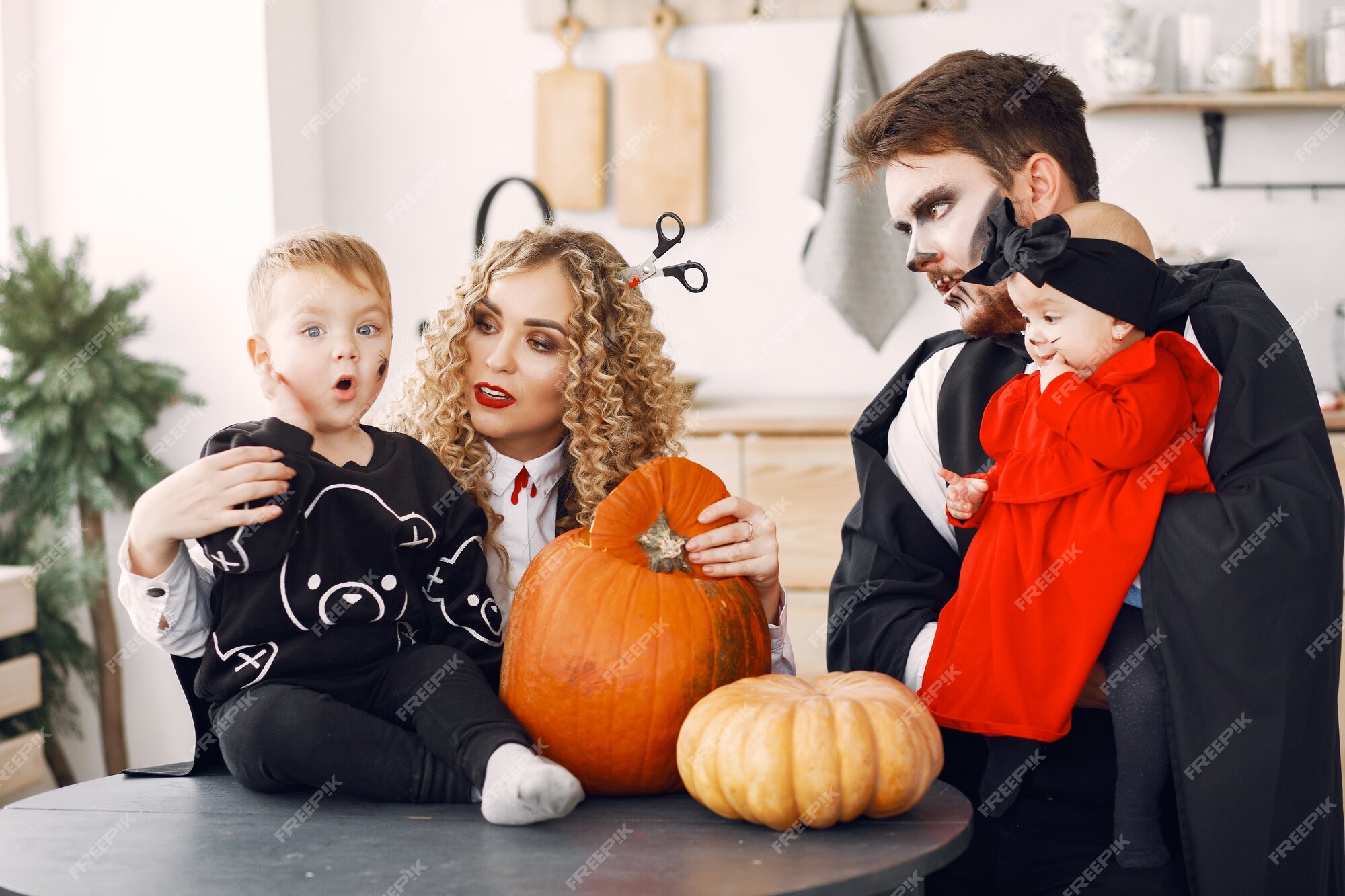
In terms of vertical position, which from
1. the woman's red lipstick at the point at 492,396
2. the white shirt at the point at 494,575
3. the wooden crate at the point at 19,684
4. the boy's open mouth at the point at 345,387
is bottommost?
the wooden crate at the point at 19,684

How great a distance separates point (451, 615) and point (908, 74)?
8.62 ft

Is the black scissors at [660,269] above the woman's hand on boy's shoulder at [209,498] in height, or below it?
above

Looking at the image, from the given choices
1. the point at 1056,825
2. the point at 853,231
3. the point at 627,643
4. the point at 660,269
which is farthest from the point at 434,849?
the point at 853,231

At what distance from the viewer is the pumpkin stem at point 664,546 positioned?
1168 mm

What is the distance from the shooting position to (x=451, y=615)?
50.0 inches

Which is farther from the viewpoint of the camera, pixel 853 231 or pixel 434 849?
pixel 853 231

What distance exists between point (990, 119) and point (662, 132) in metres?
2.07

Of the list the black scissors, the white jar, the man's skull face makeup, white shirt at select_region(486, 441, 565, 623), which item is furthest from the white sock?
the white jar

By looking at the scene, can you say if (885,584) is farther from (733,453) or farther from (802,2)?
(802,2)

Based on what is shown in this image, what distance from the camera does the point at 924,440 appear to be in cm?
162

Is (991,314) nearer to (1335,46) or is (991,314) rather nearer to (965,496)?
(965,496)

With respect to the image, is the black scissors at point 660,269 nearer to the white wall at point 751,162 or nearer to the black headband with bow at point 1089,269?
the black headband with bow at point 1089,269

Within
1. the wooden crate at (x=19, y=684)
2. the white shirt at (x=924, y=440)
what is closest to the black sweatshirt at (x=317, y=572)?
the white shirt at (x=924, y=440)

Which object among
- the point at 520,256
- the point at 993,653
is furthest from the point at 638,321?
the point at 993,653
